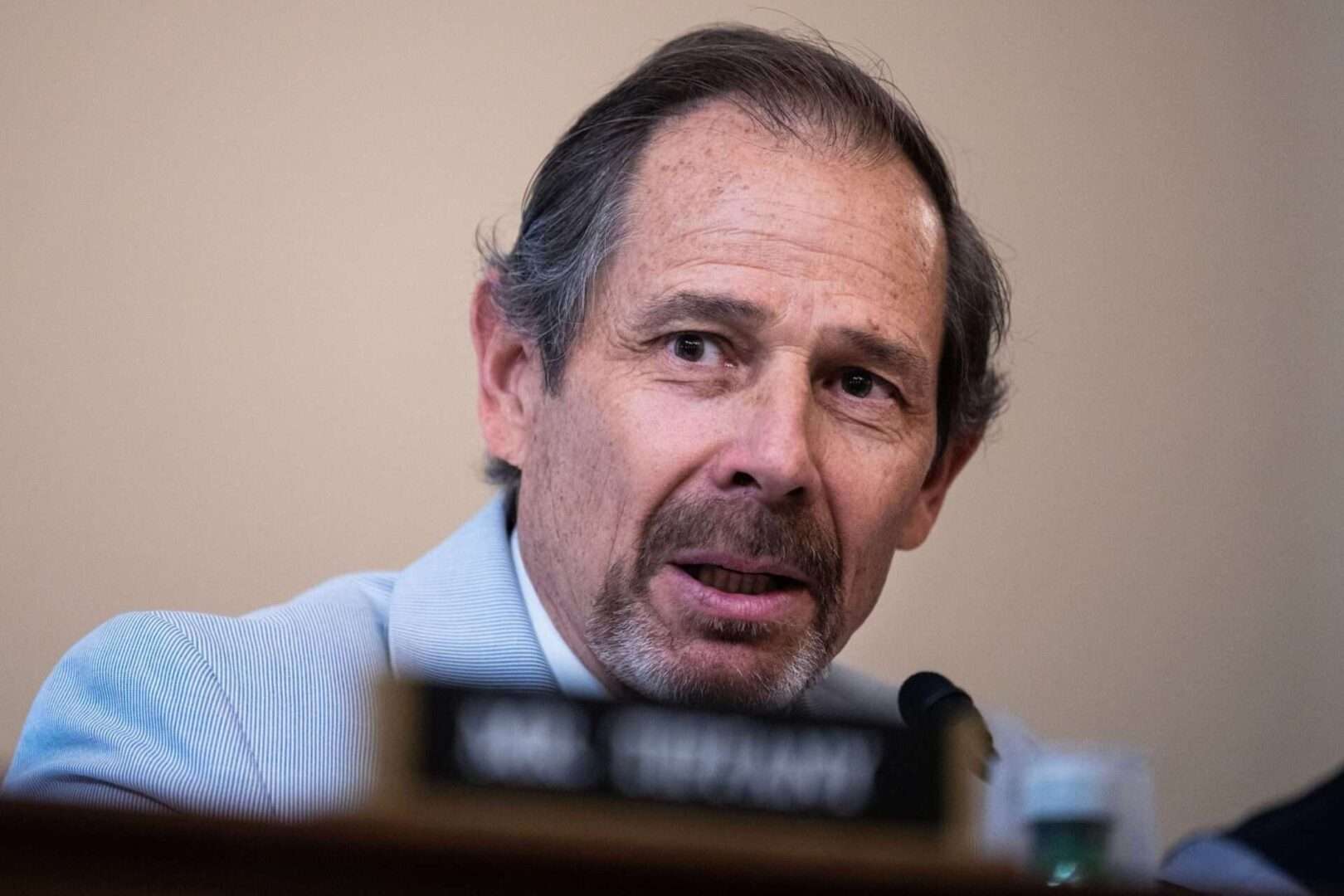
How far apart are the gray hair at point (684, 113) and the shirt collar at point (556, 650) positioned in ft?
0.76

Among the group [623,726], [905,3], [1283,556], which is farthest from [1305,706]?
[623,726]

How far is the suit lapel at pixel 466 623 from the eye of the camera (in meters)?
1.61

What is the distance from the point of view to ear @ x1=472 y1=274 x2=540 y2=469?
72.6 inches

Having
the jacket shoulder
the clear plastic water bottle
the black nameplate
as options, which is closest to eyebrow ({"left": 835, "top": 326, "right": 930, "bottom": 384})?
the jacket shoulder

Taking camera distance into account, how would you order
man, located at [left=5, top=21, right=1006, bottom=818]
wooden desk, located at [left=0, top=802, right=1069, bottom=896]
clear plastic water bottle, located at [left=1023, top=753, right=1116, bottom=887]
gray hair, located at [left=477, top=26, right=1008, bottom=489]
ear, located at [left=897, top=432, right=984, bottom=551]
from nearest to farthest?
wooden desk, located at [left=0, top=802, right=1069, bottom=896], clear plastic water bottle, located at [left=1023, top=753, right=1116, bottom=887], man, located at [left=5, top=21, right=1006, bottom=818], gray hair, located at [left=477, top=26, right=1008, bottom=489], ear, located at [left=897, top=432, right=984, bottom=551]

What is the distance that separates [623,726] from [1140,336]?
9.48ft

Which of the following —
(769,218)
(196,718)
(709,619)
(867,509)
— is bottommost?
(196,718)

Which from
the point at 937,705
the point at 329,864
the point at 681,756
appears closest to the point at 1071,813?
the point at 681,756

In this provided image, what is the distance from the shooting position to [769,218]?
1683mm

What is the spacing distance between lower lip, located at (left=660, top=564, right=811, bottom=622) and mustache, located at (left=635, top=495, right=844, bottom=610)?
0.09ft

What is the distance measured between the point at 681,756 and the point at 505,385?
4.17ft

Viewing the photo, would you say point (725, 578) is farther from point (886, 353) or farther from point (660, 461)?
point (886, 353)

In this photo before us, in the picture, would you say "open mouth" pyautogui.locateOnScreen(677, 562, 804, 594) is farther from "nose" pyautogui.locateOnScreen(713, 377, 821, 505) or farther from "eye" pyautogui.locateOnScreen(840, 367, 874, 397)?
"eye" pyautogui.locateOnScreen(840, 367, 874, 397)

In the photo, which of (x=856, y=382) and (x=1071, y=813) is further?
(x=856, y=382)
